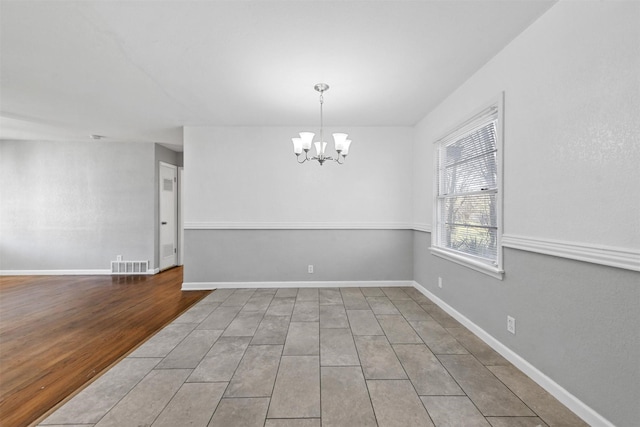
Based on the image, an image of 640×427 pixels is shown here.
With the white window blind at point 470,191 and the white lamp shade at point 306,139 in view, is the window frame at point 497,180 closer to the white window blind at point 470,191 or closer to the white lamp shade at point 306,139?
the white window blind at point 470,191

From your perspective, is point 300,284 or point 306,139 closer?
point 306,139

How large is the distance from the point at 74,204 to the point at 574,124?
23.4 feet

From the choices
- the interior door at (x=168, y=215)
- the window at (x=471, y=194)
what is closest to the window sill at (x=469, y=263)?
the window at (x=471, y=194)

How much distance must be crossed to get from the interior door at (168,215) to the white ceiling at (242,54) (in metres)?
1.98

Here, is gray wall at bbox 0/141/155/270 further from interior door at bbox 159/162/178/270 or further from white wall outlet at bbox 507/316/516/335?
white wall outlet at bbox 507/316/516/335

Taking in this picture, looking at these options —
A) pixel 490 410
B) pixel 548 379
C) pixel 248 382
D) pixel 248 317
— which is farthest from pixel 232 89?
pixel 548 379

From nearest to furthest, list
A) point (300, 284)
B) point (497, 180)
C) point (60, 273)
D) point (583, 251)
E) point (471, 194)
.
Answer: point (583, 251) < point (497, 180) < point (471, 194) < point (300, 284) < point (60, 273)

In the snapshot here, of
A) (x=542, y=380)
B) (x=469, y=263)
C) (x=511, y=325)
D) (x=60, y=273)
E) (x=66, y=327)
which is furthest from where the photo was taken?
(x=60, y=273)

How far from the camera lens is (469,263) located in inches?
105

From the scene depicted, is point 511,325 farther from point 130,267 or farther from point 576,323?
point 130,267

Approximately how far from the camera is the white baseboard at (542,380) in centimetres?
150

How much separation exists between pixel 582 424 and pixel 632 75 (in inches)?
73.5

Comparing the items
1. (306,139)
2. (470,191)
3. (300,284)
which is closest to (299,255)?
(300,284)

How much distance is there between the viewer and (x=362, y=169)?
4254mm
